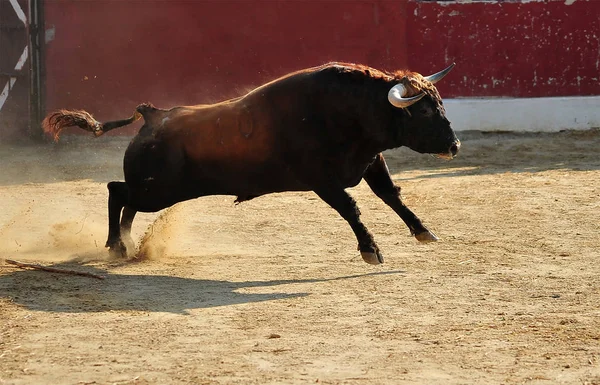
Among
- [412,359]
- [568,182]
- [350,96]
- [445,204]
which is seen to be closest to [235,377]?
[412,359]

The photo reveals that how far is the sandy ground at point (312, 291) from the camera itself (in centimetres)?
500

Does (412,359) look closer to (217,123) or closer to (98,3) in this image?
(217,123)

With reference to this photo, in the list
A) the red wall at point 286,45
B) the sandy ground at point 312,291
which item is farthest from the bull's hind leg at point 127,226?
the red wall at point 286,45

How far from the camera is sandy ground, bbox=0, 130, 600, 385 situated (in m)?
5.00

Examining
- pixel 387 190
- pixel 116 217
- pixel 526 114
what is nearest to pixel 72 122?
pixel 116 217

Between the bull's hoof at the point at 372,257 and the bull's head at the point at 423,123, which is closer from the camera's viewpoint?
the bull's hoof at the point at 372,257

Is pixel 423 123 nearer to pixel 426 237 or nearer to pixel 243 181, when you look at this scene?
pixel 426 237

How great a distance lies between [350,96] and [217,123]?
0.99 meters

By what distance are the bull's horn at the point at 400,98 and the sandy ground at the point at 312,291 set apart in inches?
42.6

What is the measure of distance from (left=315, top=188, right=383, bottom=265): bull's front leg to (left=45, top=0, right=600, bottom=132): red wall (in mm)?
7958

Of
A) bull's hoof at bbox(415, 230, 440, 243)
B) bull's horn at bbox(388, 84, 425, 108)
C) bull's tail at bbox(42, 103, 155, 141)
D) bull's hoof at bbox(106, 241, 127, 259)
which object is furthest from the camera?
bull's tail at bbox(42, 103, 155, 141)

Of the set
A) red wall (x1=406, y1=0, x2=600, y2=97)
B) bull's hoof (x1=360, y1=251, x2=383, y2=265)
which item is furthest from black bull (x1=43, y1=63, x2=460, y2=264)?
red wall (x1=406, y1=0, x2=600, y2=97)

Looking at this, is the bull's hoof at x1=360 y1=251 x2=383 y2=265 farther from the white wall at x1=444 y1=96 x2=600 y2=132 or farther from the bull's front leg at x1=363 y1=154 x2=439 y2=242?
the white wall at x1=444 y1=96 x2=600 y2=132

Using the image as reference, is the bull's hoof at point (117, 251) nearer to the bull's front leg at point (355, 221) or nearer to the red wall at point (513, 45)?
the bull's front leg at point (355, 221)
